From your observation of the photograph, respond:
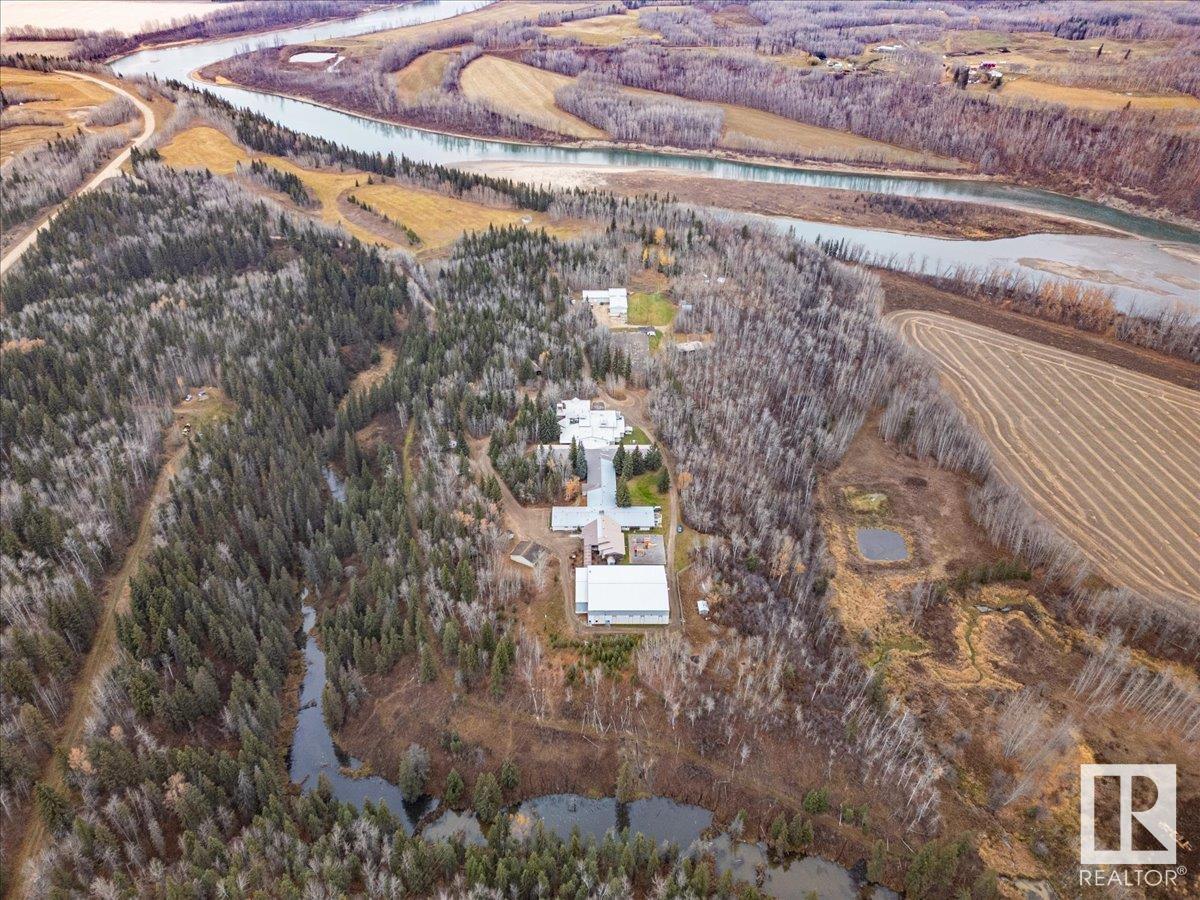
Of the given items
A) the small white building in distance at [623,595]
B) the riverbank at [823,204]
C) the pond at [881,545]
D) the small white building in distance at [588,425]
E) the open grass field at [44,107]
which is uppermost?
the open grass field at [44,107]

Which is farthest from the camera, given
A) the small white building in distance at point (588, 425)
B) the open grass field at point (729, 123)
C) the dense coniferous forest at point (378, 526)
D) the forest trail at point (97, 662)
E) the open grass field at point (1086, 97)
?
the open grass field at point (729, 123)

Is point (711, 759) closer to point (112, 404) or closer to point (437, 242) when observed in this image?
point (112, 404)

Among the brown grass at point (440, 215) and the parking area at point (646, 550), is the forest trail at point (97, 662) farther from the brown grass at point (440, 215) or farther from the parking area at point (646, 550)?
the brown grass at point (440, 215)

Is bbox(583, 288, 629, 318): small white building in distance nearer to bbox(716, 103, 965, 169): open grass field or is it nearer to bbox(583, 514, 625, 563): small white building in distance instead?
bbox(583, 514, 625, 563): small white building in distance

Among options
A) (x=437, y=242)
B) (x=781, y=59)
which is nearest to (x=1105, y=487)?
(x=437, y=242)

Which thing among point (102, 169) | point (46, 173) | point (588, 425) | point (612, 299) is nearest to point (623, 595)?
point (588, 425)

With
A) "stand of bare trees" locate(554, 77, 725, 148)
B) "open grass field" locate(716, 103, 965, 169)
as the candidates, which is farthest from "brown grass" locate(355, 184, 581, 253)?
"open grass field" locate(716, 103, 965, 169)

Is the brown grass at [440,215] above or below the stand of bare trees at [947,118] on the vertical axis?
below

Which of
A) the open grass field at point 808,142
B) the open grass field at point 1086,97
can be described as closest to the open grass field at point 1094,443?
the open grass field at point 808,142
